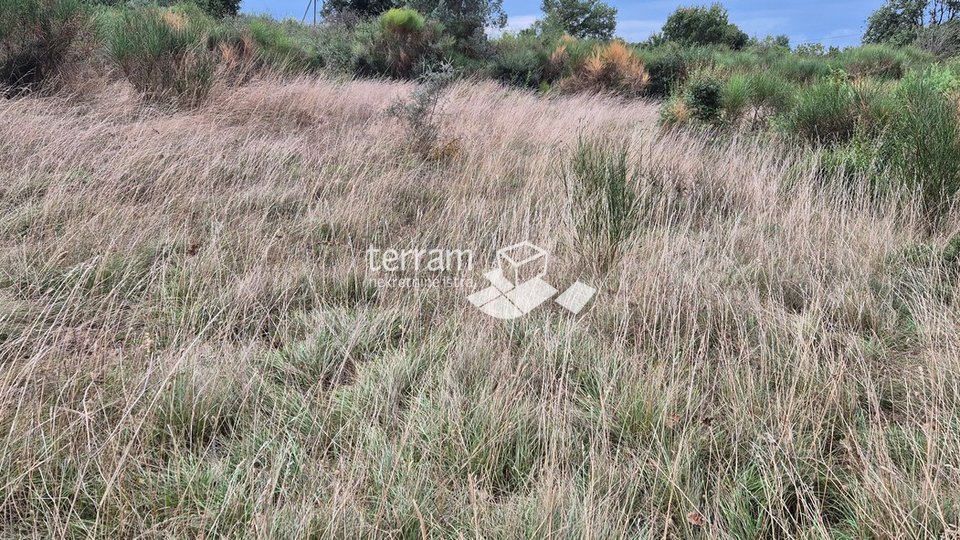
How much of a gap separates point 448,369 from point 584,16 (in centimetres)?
3870

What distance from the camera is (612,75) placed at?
440 inches

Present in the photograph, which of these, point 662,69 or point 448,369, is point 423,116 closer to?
point 448,369

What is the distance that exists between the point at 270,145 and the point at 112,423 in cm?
348

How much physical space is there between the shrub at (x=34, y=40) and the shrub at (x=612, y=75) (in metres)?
8.02

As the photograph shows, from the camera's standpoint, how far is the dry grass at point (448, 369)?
4.47 ft

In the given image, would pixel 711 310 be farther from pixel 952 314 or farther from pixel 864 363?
pixel 952 314

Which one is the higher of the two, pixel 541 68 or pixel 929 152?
pixel 541 68

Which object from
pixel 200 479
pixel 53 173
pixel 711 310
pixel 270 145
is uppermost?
pixel 270 145

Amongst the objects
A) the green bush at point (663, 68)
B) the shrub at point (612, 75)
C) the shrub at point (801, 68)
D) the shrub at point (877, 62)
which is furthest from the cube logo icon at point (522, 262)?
the shrub at point (877, 62)

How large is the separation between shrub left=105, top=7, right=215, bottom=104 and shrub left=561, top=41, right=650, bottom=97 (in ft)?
22.9

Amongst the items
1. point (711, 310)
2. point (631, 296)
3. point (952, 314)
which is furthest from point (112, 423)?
point (952, 314)

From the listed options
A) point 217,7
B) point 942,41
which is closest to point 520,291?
point 217,7

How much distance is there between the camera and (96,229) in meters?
2.82

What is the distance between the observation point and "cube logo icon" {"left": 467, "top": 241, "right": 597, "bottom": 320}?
8.04 ft
